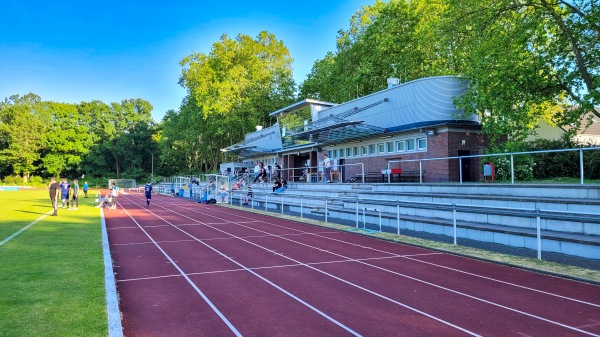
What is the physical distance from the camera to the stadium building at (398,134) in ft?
65.6

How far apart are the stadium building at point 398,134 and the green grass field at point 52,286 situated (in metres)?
13.3

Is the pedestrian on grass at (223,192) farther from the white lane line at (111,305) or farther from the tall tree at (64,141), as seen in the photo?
the tall tree at (64,141)

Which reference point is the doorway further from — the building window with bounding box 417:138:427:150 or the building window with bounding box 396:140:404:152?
the building window with bounding box 396:140:404:152

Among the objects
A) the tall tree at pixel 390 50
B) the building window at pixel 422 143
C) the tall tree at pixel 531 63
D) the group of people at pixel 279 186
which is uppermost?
the tall tree at pixel 390 50

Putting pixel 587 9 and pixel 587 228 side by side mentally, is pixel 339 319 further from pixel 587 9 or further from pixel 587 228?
pixel 587 9

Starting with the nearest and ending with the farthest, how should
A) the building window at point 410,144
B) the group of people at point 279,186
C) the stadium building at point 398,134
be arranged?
the stadium building at point 398,134, the building window at point 410,144, the group of people at point 279,186

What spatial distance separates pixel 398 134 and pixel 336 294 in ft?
56.6

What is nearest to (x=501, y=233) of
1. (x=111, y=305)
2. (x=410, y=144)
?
(x=111, y=305)

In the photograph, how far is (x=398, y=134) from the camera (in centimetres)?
2278

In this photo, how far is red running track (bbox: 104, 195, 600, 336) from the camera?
208 inches

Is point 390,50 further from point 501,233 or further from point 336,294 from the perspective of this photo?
point 336,294

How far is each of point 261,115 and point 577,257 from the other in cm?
4498

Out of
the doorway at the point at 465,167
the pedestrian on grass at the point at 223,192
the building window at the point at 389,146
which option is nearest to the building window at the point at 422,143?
the doorway at the point at 465,167

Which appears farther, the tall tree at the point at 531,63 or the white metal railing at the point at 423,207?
the tall tree at the point at 531,63
